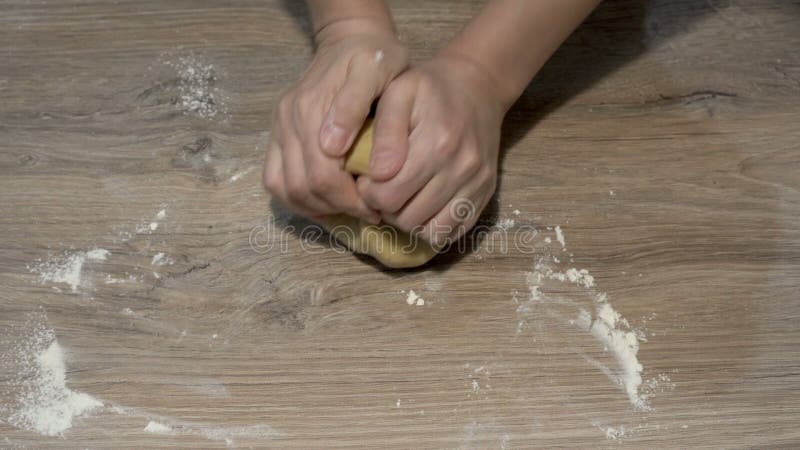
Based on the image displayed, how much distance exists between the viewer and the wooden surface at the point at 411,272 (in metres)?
0.79

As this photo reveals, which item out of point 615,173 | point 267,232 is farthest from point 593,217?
point 267,232

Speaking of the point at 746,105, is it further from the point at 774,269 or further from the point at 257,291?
the point at 257,291

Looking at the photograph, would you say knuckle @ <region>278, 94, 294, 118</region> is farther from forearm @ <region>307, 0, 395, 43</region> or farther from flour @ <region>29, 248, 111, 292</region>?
flour @ <region>29, 248, 111, 292</region>

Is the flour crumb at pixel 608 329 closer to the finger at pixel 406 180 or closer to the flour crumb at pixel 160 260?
the finger at pixel 406 180

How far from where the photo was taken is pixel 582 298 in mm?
857

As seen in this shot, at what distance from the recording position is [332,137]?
0.73m

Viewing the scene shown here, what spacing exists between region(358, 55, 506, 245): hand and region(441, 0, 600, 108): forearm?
0.16ft

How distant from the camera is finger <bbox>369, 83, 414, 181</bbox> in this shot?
2.40ft

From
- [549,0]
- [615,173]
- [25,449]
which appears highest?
[549,0]

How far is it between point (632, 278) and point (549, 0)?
0.36m

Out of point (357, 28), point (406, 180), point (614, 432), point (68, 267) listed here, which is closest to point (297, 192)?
point (406, 180)

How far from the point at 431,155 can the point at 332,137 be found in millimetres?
107

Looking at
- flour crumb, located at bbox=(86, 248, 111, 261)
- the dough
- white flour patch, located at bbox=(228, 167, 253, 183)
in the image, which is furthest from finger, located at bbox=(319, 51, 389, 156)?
flour crumb, located at bbox=(86, 248, 111, 261)

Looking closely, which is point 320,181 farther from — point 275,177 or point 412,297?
point 412,297
